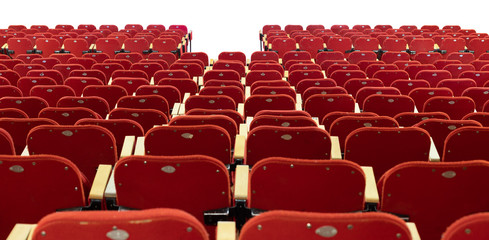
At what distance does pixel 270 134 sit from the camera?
3.30 m

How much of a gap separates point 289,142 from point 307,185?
2.77 ft

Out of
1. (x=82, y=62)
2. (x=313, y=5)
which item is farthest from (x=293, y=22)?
(x=82, y=62)

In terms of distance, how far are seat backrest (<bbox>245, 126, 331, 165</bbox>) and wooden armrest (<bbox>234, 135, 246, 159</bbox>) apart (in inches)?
3.1

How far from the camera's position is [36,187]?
2.54 m

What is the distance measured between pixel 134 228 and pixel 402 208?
1500 millimetres

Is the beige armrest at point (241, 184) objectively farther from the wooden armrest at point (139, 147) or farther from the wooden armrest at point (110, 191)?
the wooden armrest at point (139, 147)

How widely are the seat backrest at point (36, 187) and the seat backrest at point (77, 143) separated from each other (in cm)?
74

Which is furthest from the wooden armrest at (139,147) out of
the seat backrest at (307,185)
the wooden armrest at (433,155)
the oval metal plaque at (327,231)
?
the wooden armrest at (433,155)

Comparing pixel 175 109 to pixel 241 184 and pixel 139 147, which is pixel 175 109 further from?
pixel 241 184

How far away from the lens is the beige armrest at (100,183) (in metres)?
2.67

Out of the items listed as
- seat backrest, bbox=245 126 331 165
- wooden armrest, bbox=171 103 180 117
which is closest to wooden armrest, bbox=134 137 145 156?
seat backrest, bbox=245 126 331 165

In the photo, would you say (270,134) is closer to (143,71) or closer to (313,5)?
(143,71)

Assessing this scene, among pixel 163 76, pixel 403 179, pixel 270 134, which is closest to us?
pixel 403 179

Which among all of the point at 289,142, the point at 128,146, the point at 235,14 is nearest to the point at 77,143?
the point at 128,146
